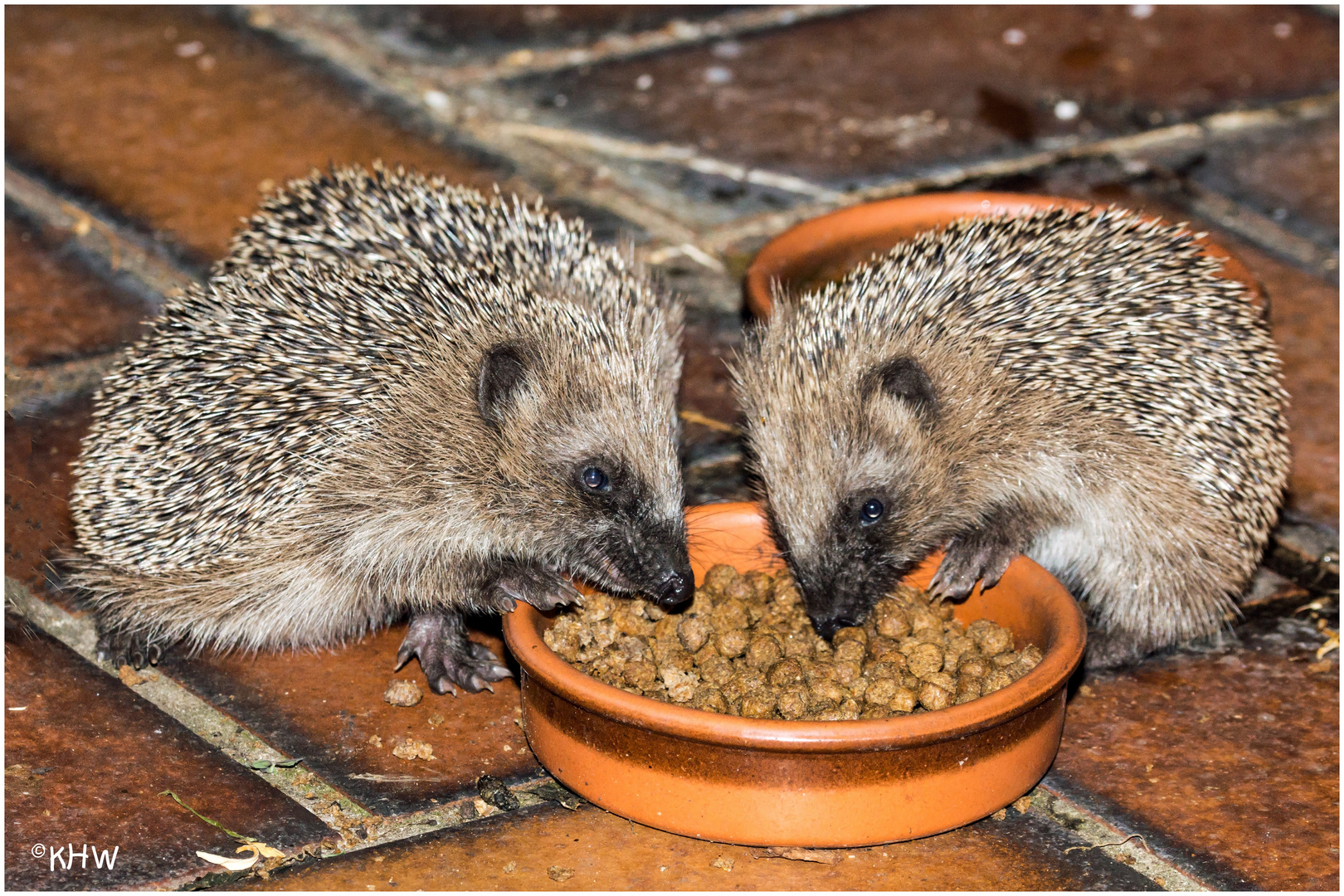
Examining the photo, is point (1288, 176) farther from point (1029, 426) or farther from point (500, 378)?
point (500, 378)

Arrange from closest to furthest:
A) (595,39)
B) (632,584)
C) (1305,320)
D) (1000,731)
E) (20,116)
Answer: (1000,731) → (632,584) → (1305,320) → (20,116) → (595,39)

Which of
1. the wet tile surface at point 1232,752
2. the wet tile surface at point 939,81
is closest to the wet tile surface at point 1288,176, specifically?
the wet tile surface at point 939,81

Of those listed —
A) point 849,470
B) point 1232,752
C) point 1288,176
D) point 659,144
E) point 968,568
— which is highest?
point 849,470

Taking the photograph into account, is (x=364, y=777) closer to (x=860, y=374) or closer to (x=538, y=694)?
(x=538, y=694)

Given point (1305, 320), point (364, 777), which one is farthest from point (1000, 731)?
point (1305, 320)

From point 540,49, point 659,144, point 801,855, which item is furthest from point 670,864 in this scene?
point 540,49

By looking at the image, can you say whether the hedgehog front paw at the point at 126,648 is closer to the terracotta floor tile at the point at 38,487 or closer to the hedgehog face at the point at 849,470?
the terracotta floor tile at the point at 38,487

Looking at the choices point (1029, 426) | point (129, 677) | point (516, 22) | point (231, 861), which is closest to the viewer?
point (231, 861)
